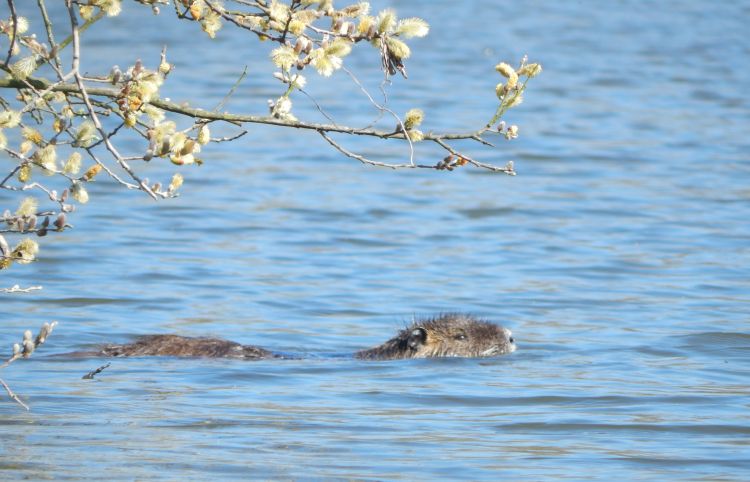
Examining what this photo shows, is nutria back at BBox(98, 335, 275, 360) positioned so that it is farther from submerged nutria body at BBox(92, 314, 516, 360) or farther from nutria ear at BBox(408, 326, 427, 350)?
nutria ear at BBox(408, 326, 427, 350)

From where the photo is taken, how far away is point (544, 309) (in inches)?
414

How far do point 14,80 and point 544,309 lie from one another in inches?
229

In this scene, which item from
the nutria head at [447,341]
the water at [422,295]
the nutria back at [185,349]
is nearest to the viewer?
the water at [422,295]

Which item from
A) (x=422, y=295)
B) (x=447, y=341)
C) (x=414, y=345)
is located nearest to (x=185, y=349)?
(x=414, y=345)

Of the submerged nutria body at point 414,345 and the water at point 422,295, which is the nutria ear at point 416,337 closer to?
the submerged nutria body at point 414,345

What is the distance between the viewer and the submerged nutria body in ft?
27.6

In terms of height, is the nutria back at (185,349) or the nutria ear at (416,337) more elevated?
the nutria ear at (416,337)

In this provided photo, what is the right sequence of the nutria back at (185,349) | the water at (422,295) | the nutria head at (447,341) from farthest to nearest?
1. the nutria head at (447,341)
2. the nutria back at (185,349)
3. the water at (422,295)

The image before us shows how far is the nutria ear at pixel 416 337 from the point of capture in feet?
28.2

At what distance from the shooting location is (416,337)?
28.2 feet

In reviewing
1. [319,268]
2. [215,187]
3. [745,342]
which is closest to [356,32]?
[745,342]

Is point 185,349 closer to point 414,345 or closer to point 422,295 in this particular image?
point 414,345

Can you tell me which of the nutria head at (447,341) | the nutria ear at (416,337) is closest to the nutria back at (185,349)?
the nutria head at (447,341)

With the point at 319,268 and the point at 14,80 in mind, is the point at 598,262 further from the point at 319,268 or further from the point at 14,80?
the point at 14,80
